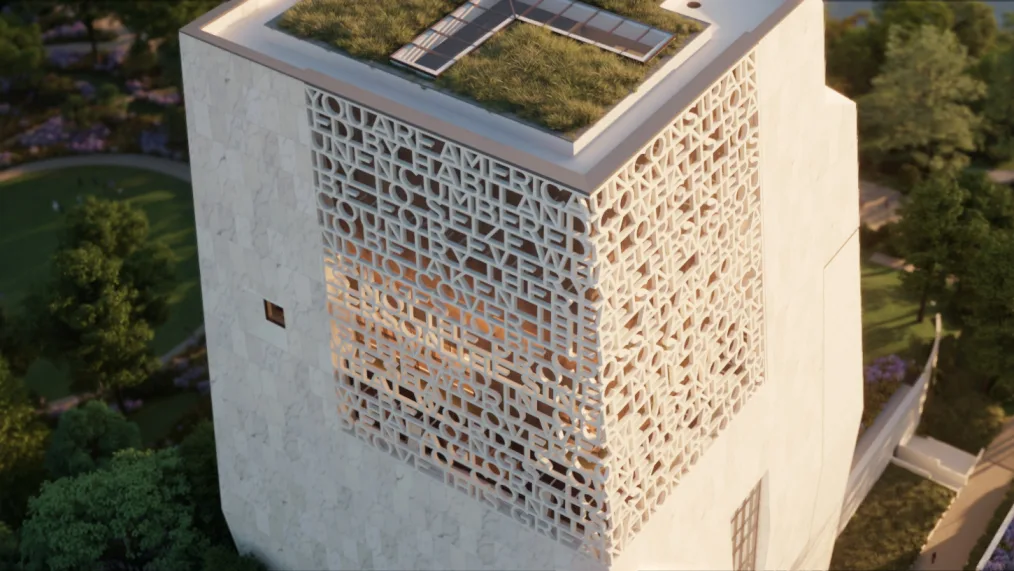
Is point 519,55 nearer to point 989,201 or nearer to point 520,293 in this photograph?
point 520,293

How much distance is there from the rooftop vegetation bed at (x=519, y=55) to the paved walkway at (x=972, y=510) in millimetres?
23895

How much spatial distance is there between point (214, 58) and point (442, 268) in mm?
7660

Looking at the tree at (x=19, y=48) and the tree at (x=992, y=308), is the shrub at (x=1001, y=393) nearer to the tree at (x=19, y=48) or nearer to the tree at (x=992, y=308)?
the tree at (x=992, y=308)

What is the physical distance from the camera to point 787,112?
3725 centimetres

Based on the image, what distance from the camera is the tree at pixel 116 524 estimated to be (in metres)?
46.0

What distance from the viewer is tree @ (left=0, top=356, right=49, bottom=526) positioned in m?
50.5

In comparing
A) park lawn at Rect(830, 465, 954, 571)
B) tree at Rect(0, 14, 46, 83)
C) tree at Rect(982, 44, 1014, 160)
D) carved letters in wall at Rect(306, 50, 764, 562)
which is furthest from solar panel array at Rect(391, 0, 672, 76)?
tree at Rect(0, 14, 46, 83)

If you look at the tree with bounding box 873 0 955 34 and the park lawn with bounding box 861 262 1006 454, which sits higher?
the tree with bounding box 873 0 955 34

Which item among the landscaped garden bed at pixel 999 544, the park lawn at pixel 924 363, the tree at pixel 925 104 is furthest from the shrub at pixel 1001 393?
the tree at pixel 925 104

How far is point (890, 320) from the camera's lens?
6022cm

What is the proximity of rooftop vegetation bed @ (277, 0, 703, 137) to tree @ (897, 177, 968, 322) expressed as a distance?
72.4 ft

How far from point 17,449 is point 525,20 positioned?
25.8m

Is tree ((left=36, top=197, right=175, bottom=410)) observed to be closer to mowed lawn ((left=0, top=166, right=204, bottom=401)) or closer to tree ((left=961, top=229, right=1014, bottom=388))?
mowed lawn ((left=0, top=166, right=204, bottom=401))

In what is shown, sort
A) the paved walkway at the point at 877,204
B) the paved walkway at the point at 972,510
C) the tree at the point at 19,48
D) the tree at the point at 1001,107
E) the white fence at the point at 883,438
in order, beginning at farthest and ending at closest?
the tree at the point at 19,48
the tree at the point at 1001,107
the paved walkway at the point at 877,204
the white fence at the point at 883,438
the paved walkway at the point at 972,510
